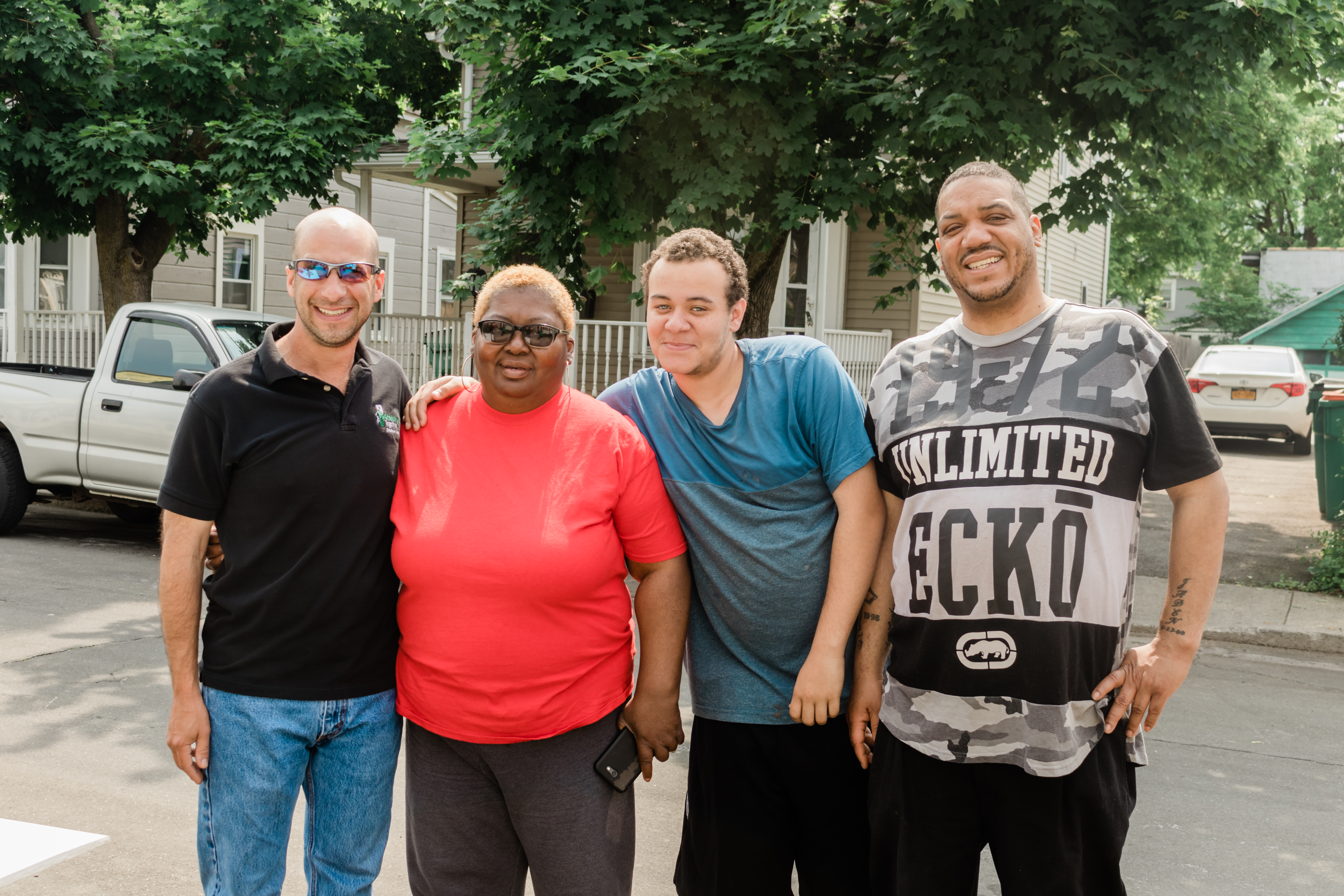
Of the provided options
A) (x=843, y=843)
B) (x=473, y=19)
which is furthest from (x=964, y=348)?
(x=473, y=19)

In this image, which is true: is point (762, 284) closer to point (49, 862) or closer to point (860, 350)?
point (860, 350)

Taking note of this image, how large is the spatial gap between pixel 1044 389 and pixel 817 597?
0.72 m

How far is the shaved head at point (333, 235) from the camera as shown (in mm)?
2551

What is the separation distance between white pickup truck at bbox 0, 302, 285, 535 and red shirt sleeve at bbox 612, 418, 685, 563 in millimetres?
6586

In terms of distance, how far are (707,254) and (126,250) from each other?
11.5 metres

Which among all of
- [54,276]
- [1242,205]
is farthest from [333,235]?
[1242,205]

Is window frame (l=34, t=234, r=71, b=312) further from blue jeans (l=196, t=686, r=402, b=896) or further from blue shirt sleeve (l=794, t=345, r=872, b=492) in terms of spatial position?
blue shirt sleeve (l=794, t=345, r=872, b=492)

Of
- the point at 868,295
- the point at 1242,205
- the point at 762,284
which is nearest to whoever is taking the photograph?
the point at 762,284

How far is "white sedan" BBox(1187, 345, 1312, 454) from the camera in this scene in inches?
733

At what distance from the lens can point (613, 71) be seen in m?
8.27

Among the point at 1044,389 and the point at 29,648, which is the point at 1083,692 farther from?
the point at 29,648

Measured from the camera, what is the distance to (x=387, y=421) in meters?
2.57

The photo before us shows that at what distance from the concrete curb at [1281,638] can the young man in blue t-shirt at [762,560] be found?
5.42 meters

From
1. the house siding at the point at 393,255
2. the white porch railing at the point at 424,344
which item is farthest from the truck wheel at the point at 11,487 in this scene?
the house siding at the point at 393,255
